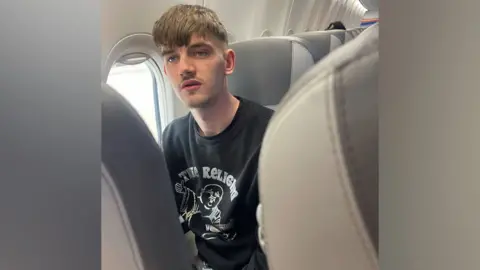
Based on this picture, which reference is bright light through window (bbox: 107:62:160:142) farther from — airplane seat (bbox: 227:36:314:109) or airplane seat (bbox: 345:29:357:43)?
airplane seat (bbox: 345:29:357:43)

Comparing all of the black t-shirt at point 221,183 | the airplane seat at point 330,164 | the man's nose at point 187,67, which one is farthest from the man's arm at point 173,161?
the airplane seat at point 330,164

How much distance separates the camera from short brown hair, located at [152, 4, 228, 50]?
0.78 meters

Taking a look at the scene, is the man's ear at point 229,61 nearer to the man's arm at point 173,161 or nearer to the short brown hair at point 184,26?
the short brown hair at point 184,26

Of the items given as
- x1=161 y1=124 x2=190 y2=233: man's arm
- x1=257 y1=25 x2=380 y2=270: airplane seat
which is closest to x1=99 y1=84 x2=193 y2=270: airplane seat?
x1=161 y1=124 x2=190 y2=233: man's arm

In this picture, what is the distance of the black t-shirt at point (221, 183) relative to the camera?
726 millimetres

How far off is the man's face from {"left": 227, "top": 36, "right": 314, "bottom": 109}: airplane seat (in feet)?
0.12

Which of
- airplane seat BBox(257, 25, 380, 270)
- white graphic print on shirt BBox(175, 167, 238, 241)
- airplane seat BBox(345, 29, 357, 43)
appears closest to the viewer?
airplane seat BBox(257, 25, 380, 270)

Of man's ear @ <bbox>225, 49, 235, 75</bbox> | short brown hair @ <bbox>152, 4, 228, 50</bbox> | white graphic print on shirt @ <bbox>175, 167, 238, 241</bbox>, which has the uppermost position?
short brown hair @ <bbox>152, 4, 228, 50</bbox>

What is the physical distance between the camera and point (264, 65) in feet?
2.85

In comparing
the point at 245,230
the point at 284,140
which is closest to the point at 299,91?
the point at 284,140

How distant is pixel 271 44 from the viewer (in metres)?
0.89

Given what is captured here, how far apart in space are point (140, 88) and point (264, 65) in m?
0.21
